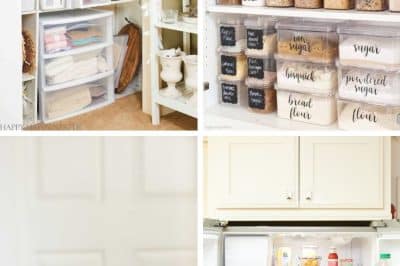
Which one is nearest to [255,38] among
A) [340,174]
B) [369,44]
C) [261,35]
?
[261,35]

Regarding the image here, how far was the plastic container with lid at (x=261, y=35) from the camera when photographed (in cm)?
138

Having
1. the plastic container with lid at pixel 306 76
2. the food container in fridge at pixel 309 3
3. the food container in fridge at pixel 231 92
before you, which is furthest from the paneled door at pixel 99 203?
the food container in fridge at pixel 309 3

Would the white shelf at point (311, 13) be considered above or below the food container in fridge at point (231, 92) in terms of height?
above

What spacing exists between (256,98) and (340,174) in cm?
27

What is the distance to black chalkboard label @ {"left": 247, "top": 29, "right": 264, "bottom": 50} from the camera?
4.56 feet

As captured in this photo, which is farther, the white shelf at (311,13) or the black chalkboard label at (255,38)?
the black chalkboard label at (255,38)

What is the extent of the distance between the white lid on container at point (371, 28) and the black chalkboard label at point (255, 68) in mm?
183

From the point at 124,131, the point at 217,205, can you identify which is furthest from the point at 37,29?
the point at 217,205

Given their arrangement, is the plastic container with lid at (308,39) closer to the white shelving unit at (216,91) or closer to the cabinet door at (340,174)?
the white shelving unit at (216,91)

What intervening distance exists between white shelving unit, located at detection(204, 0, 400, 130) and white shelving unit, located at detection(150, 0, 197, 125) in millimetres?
46

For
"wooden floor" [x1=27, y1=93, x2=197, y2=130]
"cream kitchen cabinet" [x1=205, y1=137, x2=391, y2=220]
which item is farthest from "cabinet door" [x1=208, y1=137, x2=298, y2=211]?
"wooden floor" [x1=27, y1=93, x2=197, y2=130]

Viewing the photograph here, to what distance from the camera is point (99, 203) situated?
1501 millimetres

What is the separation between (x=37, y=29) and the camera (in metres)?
1.35

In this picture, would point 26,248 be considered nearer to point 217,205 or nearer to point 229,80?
point 217,205
